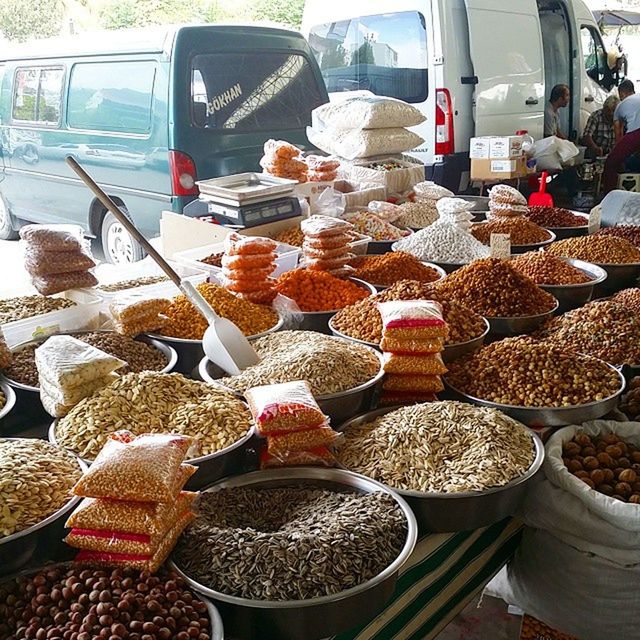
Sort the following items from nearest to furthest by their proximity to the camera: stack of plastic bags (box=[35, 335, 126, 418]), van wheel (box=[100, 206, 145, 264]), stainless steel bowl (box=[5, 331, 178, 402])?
stack of plastic bags (box=[35, 335, 126, 418]) < stainless steel bowl (box=[5, 331, 178, 402]) < van wheel (box=[100, 206, 145, 264])

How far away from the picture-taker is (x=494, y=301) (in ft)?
6.52

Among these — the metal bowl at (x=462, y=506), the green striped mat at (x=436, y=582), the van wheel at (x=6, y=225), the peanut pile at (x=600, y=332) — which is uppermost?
the peanut pile at (x=600, y=332)

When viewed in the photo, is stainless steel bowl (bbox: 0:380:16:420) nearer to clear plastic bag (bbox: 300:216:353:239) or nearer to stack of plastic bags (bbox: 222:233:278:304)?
stack of plastic bags (bbox: 222:233:278:304)

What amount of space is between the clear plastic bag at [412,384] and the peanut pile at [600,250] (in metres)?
1.15

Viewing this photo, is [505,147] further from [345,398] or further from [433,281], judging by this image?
[345,398]

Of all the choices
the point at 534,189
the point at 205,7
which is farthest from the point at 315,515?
the point at 205,7

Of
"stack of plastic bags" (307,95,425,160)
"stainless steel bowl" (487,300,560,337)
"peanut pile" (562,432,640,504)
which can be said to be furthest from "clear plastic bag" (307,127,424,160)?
"peanut pile" (562,432,640,504)

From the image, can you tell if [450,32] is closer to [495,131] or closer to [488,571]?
[495,131]

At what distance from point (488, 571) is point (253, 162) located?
3076 millimetres

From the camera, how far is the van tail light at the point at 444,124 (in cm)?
505

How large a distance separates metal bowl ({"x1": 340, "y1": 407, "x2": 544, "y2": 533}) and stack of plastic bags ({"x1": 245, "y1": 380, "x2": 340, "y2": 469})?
0.17m

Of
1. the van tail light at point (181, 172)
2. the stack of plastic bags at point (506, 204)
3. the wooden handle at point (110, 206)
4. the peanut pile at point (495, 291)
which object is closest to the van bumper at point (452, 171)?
the van tail light at point (181, 172)

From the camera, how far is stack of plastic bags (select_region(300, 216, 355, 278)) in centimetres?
221

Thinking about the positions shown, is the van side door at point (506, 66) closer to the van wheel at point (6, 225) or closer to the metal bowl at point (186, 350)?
the van wheel at point (6, 225)
